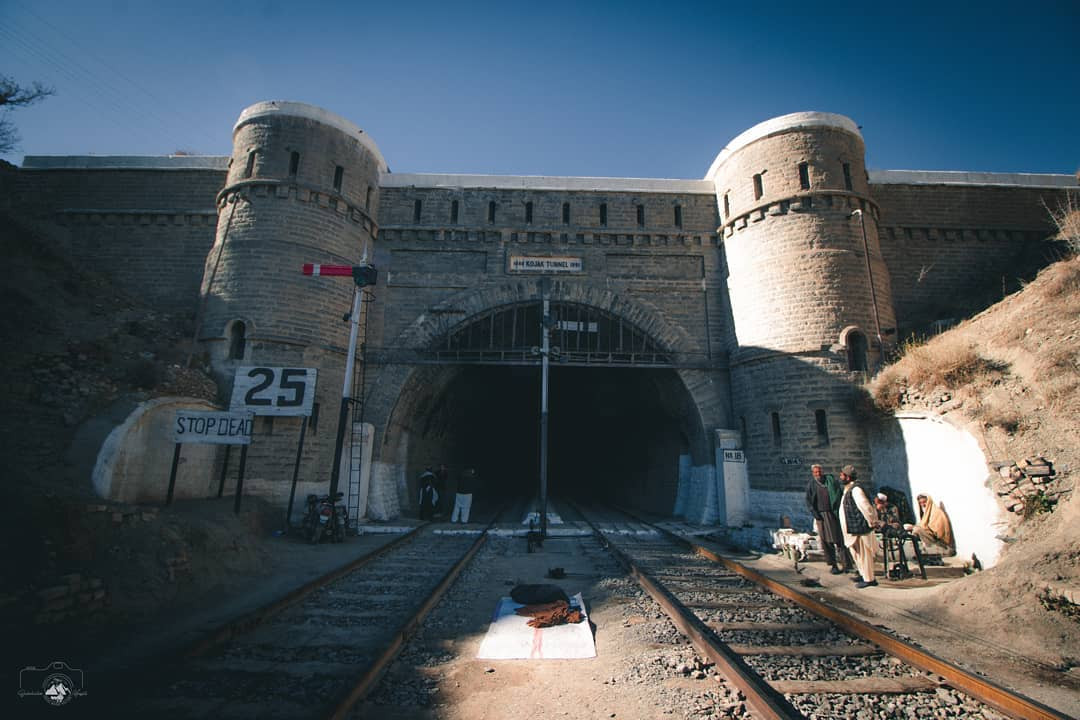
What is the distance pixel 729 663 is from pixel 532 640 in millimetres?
1934

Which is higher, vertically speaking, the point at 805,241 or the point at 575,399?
the point at 805,241

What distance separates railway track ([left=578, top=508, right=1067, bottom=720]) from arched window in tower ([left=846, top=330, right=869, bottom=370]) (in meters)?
8.42

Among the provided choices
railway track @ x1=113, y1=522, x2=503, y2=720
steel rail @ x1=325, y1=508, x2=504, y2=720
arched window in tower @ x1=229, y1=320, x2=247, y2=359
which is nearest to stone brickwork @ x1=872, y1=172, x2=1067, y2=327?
steel rail @ x1=325, y1=508, x2=504, y2=720

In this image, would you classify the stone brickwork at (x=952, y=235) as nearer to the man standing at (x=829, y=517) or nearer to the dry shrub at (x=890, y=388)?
the dry shrub at (x=890, y=388)

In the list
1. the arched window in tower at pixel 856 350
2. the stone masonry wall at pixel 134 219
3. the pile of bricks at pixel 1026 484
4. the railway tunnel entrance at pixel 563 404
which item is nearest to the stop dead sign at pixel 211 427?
the railway tunnel entrance at pixel 563 404

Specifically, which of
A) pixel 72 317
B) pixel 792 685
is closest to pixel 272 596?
pixel 792 685

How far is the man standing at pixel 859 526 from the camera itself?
23.9ft

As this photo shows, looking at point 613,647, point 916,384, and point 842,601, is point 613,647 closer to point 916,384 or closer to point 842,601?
point 842,601

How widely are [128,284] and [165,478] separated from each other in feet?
28.8

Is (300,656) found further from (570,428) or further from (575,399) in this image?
(570,428)

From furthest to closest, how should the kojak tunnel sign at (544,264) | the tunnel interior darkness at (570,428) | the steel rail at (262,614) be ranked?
the tunnel interior darkness at (570,428), the kojak tunnel sign at (544,264), the steel rail at (262,614)

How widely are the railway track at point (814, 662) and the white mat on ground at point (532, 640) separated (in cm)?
112

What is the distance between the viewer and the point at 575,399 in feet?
91.1

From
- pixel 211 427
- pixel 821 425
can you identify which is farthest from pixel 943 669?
pixel 211 427
